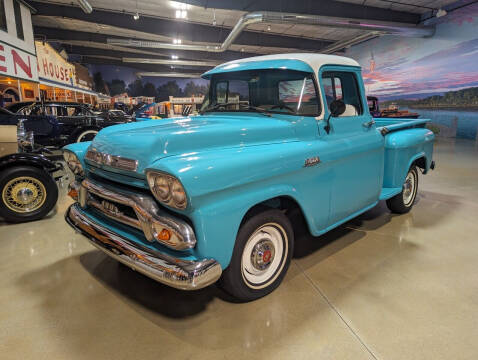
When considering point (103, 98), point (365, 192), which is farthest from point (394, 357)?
point (103, 98)

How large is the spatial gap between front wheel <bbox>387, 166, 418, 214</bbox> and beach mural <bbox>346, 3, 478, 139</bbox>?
9584mm

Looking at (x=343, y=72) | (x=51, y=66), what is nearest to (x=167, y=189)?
(x=343, y=72)

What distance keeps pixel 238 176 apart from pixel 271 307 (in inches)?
40.8

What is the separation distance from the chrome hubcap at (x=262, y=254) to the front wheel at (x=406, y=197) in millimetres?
2397

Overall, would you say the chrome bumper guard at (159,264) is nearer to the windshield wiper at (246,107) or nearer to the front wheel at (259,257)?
the front wheel at (259,257)

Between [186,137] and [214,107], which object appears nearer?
[186,137]

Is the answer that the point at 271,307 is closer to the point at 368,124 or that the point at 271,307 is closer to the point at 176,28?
the point at 368,124

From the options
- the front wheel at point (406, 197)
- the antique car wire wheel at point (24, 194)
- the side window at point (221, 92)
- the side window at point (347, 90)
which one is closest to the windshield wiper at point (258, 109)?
the side window at point (221, 92)

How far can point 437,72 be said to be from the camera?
11.9m

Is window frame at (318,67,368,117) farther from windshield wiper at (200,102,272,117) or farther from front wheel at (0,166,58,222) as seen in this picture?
front wheel at (0,166,58,222)

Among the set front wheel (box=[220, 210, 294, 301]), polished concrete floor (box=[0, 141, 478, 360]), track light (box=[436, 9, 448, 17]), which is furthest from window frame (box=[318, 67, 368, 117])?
track light (box=[436, 9, 448, 17])

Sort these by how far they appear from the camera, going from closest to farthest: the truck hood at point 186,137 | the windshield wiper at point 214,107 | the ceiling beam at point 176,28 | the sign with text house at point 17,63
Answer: the truck hood at point 186,137 < the windshield wiper at point 214,107 < the sign with text house at point 17,63 < the ceiling beam at point 176,28

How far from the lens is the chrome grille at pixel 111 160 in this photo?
1993 millimetres

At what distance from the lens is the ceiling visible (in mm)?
9805
